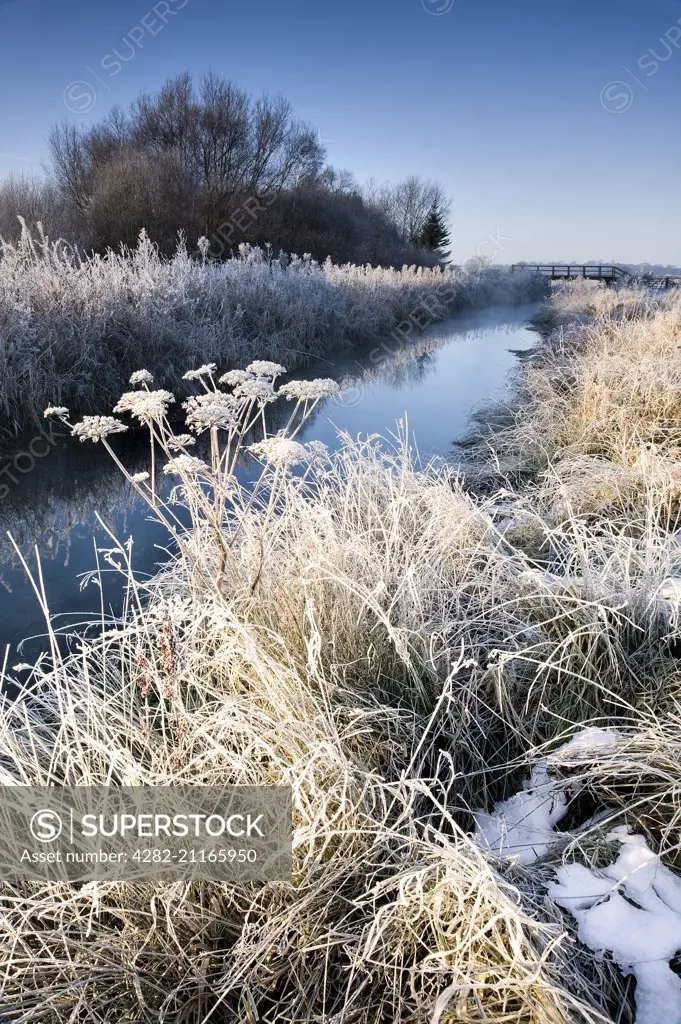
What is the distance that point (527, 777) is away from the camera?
5.79ft

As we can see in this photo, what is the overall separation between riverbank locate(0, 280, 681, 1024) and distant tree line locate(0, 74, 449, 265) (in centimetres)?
1428

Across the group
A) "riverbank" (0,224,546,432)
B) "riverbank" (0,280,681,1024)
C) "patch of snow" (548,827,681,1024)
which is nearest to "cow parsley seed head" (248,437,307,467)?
"riverbank" (0,280,681,1024)

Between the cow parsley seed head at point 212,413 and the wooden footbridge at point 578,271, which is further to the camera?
the wooden footbridge at point 578,271

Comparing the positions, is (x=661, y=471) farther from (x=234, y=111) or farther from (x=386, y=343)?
(x=234, y=111)

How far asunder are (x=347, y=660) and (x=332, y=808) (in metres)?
0.58

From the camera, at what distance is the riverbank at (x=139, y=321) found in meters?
5.21

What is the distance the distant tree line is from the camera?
15828 mm

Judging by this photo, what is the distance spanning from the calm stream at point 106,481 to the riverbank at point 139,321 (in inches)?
15.6

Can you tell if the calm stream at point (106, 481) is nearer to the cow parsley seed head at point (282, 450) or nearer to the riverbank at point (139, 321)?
the riverbank at point (139, 321)

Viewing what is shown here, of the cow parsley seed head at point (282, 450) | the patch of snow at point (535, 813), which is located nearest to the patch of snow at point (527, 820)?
the patch of snow at point (535, 813)

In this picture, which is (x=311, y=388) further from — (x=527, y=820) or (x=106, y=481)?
(x=106, y=481)

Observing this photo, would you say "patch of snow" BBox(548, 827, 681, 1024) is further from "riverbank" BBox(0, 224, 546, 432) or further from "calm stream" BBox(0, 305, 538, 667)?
"riverbank" BBox(0, 224, 546, 432)

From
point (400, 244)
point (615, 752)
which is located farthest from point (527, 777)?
point (400, 244)

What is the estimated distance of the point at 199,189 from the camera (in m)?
18.0
